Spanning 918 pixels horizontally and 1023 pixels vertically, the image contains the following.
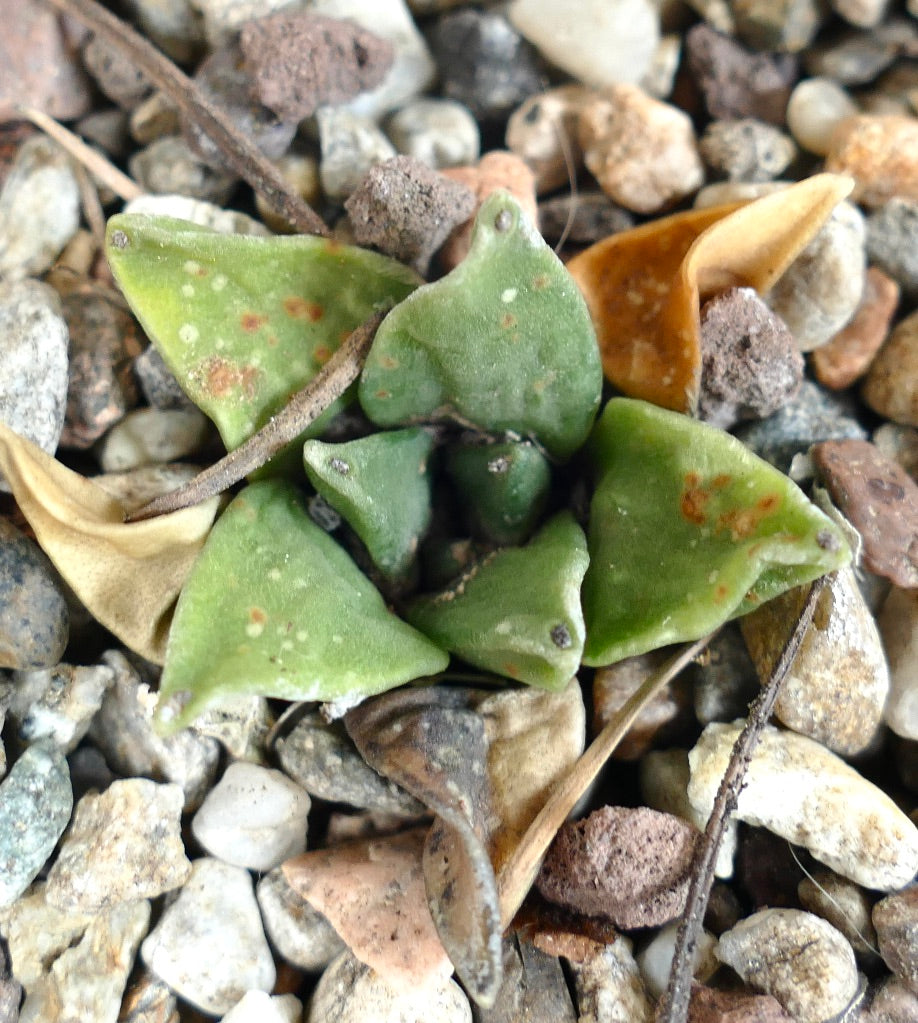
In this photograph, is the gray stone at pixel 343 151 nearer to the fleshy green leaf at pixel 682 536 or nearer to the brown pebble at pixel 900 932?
the fleshy green leaf at pixel 682 536

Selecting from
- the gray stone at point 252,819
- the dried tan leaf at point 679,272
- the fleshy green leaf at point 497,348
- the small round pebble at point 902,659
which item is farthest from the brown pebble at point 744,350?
the gray stone at point 252,819

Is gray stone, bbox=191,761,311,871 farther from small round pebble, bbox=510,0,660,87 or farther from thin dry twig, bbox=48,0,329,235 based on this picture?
small round pebble, bbox=510,0,660,87

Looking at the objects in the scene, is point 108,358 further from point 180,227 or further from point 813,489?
point 813,489

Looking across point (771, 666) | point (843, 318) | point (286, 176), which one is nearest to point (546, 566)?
point (771, 666)

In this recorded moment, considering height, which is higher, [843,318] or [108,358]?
A: [843,318]

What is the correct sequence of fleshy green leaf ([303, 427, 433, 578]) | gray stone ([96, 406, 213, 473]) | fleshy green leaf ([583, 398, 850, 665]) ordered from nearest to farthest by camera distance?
fleshy green leaf ([583, 398, 850, 665])
fleshy green leaf ([303, 427, 433, 578])
gray stone ([96, 406, 213, 473])

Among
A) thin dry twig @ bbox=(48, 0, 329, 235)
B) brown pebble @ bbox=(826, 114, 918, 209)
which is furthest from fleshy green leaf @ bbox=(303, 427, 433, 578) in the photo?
brown pebble @ bbox=(826, 114, 918, 209)
